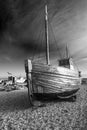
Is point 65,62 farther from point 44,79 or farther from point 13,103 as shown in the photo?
point 13,103

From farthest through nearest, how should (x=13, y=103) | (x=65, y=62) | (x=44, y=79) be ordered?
(x=65, y=62)
(x=13, y=103)
(x=44, y=79)

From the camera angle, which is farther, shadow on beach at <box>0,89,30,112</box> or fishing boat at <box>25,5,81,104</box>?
shadow on beach at <box>0,89,30,112</box>

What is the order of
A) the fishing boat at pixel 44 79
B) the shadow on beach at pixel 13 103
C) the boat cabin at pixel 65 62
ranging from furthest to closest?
the boat cabin at pixel 65 62, the shadow on beach at pixel 13 103, the fishing boat at pixel 44 79

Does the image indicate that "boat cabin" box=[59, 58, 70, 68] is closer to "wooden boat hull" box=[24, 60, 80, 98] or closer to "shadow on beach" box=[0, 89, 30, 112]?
"wooden boat hull" box=[24, 60, 80, 98]

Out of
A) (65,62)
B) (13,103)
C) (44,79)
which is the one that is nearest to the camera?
(44,79)

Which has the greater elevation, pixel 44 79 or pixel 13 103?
pixel 44 79

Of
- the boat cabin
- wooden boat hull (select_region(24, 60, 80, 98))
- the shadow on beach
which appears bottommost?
the shadow on beach

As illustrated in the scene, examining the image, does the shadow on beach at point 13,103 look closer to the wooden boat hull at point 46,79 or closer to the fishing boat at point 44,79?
the fishing boat at point 44,79

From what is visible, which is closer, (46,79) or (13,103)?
(46,79)

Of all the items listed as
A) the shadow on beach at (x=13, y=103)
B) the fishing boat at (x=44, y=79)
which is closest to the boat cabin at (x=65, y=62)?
the fishing boat at (x=44, y=79)

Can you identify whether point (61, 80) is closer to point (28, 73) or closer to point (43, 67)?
point (43, 67)

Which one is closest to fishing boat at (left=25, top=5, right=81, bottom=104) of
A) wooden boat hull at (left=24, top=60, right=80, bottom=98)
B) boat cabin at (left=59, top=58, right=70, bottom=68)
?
wooden boat hull at (left=24, top=60, right=80, bottom=98)

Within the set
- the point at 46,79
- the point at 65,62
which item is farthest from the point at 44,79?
the point at 65,62

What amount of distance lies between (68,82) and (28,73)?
4107 millimetres
